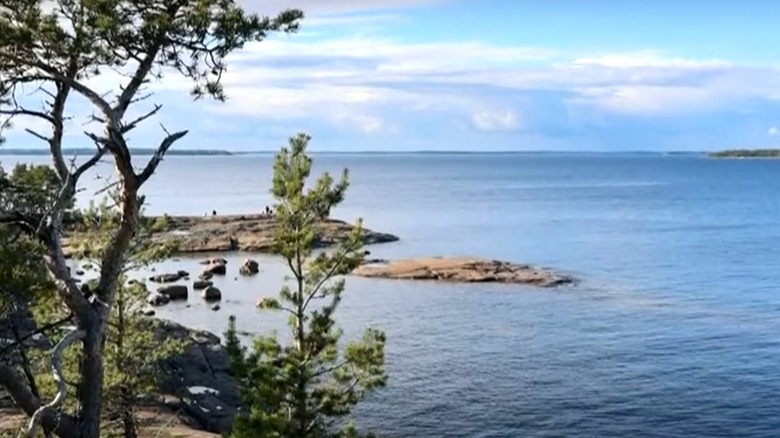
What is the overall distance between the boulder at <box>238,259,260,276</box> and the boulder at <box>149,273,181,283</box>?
560cm

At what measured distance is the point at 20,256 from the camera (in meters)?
14.1

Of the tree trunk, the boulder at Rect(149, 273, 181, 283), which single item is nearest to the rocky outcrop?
the tree trunk

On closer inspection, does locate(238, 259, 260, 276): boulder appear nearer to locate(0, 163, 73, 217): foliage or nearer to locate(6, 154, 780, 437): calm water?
locate(6, 154, 780, 437): calm water

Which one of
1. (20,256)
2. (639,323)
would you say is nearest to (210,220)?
(639,323)

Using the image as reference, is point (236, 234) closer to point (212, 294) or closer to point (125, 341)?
point (212, 294)

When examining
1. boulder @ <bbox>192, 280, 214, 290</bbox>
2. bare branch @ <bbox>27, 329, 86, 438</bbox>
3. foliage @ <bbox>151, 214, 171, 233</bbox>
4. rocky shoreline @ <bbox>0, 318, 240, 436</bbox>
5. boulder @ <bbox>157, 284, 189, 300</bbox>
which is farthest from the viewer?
boulder @ <bbox>192, 280, 214, 290</bbox>

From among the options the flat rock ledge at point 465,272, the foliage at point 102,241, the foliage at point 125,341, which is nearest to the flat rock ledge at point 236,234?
the flat rock ledge at point 465,272

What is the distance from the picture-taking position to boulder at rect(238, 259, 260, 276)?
80062 mm

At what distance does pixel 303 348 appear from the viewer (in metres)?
23.4

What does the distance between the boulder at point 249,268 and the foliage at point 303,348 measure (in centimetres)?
5622

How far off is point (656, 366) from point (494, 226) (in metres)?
76.3

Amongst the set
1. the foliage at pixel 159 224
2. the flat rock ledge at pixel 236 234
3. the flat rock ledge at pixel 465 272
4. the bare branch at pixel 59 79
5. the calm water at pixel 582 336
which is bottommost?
the calm water at pixel 582 336

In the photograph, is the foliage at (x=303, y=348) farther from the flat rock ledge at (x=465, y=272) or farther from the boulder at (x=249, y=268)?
the boulder at (x=249, y=268)

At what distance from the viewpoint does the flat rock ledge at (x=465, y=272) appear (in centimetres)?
7294
